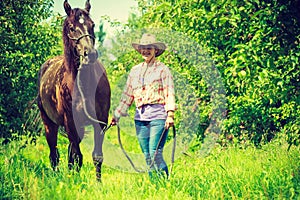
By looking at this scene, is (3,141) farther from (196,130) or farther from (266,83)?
(266,83)

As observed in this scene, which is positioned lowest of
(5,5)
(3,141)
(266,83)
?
(3,141)

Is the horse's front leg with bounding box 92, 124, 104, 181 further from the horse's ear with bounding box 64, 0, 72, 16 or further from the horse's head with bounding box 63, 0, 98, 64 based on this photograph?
the horse's ear with bounding box 64, 0, 72, 16

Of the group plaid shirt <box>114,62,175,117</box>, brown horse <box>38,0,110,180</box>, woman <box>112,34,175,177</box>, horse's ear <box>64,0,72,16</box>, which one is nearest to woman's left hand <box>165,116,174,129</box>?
woman <box>112,34,175,177</box>

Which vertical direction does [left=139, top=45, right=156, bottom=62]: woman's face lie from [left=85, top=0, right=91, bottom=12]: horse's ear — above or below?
below

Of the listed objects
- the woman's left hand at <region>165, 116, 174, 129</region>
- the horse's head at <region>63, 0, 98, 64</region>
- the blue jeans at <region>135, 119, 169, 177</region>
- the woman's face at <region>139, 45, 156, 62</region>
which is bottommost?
the blue jeans at <region>135, 119, 169, 177</region>

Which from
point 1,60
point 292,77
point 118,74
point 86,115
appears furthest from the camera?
point 118,74

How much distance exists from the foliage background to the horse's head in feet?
3.60

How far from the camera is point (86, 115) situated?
737 centimetres

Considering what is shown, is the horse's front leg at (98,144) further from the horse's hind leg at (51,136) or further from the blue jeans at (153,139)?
the horse's hind leg at (51,136)

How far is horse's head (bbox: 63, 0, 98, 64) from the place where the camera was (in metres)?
6.93

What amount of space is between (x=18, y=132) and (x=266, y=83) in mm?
6614

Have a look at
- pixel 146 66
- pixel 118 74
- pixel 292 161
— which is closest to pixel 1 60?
pixel 118 74

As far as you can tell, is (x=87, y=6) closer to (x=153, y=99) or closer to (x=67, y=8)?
(x=67, y=8)

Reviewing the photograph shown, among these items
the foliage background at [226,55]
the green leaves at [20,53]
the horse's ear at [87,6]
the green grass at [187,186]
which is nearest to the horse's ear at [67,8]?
the horse's ear at [87,6]
